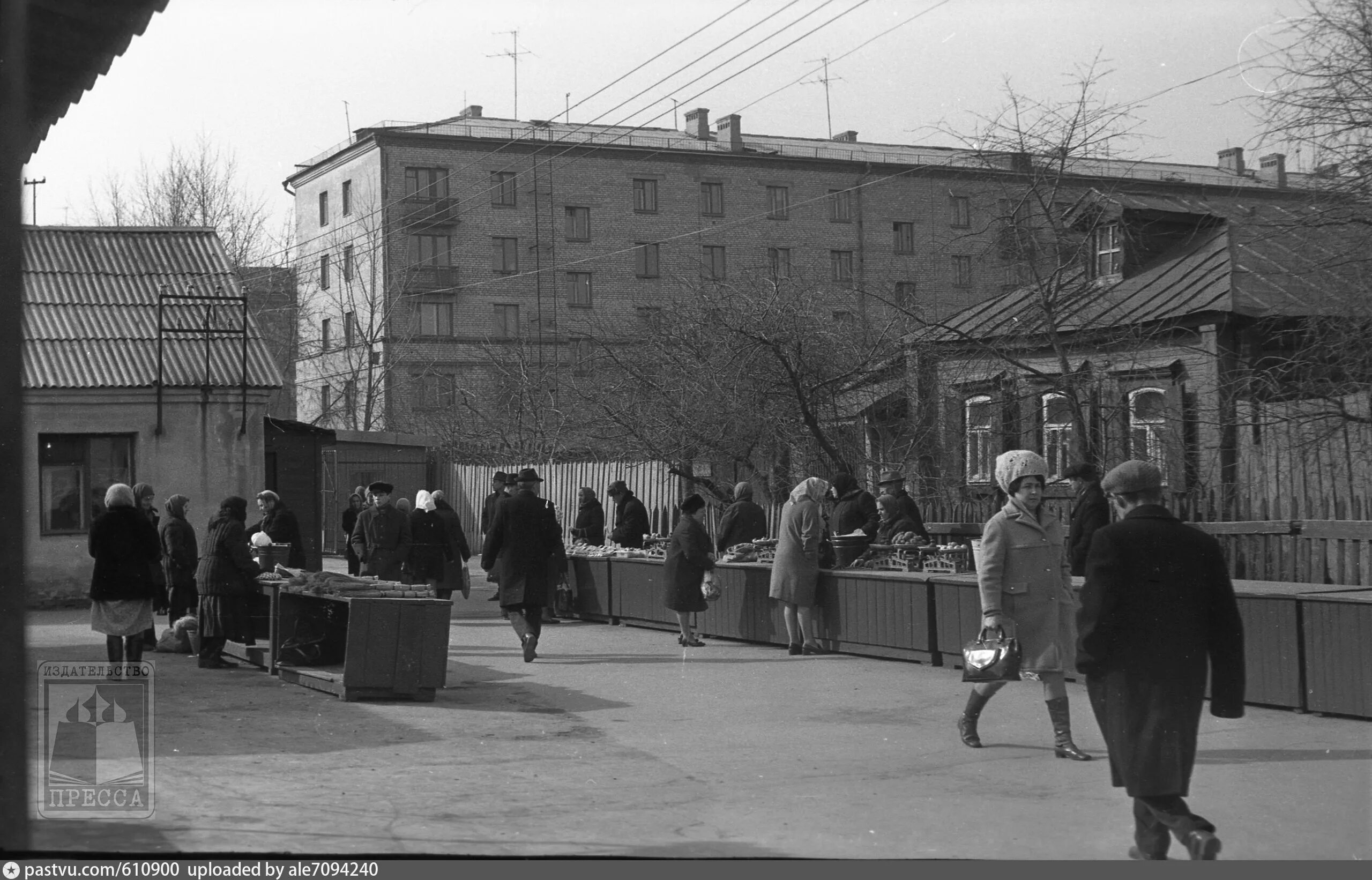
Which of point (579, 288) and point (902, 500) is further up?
point (579, 288)

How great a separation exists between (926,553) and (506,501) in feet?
13.5

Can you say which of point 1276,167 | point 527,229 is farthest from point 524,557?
point 527,229

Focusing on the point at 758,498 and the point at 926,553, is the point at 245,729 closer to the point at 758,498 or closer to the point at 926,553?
the point at 926,553

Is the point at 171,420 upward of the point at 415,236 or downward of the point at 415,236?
downward

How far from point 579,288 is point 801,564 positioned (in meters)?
48.1

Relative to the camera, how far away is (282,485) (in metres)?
27.7

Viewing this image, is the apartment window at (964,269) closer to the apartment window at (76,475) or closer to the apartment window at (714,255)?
the apartment window at (76,475)

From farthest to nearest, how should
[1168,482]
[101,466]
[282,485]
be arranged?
[282,485] < [101,466] < [1168,482]

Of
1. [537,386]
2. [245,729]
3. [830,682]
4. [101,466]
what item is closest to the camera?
[245,729]

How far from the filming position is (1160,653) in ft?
20.4

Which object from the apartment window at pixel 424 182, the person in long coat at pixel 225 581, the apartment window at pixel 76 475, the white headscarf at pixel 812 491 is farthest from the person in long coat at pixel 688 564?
the apartment window at pixel 424 182

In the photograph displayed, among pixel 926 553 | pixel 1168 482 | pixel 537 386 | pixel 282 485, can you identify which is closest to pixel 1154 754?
pixel 926 553

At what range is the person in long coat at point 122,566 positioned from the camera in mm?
12344

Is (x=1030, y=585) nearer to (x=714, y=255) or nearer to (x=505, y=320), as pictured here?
(x=505, y=320)
